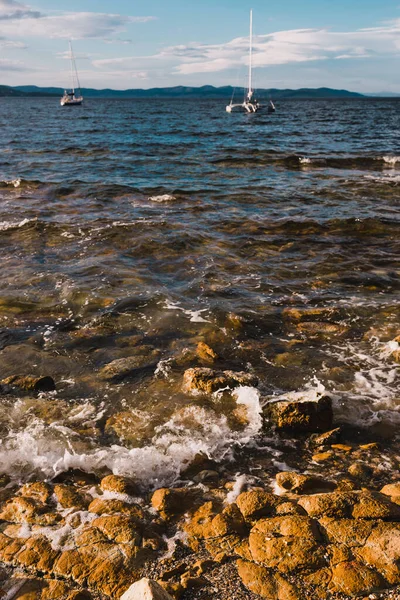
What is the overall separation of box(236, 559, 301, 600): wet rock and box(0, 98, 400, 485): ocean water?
180 cm

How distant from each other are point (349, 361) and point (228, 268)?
18.0ft

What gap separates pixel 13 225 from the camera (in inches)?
635

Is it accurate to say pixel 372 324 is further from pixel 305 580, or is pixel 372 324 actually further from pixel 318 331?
pixel 305 580

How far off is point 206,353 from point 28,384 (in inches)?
129

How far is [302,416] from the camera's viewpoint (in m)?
6.20

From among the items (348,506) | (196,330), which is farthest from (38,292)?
(348,506)

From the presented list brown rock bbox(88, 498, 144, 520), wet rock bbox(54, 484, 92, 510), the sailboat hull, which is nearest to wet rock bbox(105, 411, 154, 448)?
wet rock bbox(54, 484, 92, 510)

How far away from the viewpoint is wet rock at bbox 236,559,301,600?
3.69 meters

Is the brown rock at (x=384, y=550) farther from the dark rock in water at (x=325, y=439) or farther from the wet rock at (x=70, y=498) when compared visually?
the wet rock at (x=70, y=498)

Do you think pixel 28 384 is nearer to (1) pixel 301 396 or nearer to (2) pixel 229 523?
(2) pixel 229 523

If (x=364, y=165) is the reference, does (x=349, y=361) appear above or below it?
below

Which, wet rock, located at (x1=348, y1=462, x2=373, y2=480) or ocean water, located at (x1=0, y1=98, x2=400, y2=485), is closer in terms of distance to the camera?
wet rock, located at (x1=348, y1=462, x2=373, y2=480)

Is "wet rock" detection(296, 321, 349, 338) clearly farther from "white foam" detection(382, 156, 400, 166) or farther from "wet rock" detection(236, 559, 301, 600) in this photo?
"white foam" detection(382, 156, 400, 166)

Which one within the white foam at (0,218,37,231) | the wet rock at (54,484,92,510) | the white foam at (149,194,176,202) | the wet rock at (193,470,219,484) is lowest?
the wet rock at (193,470,219,484)
